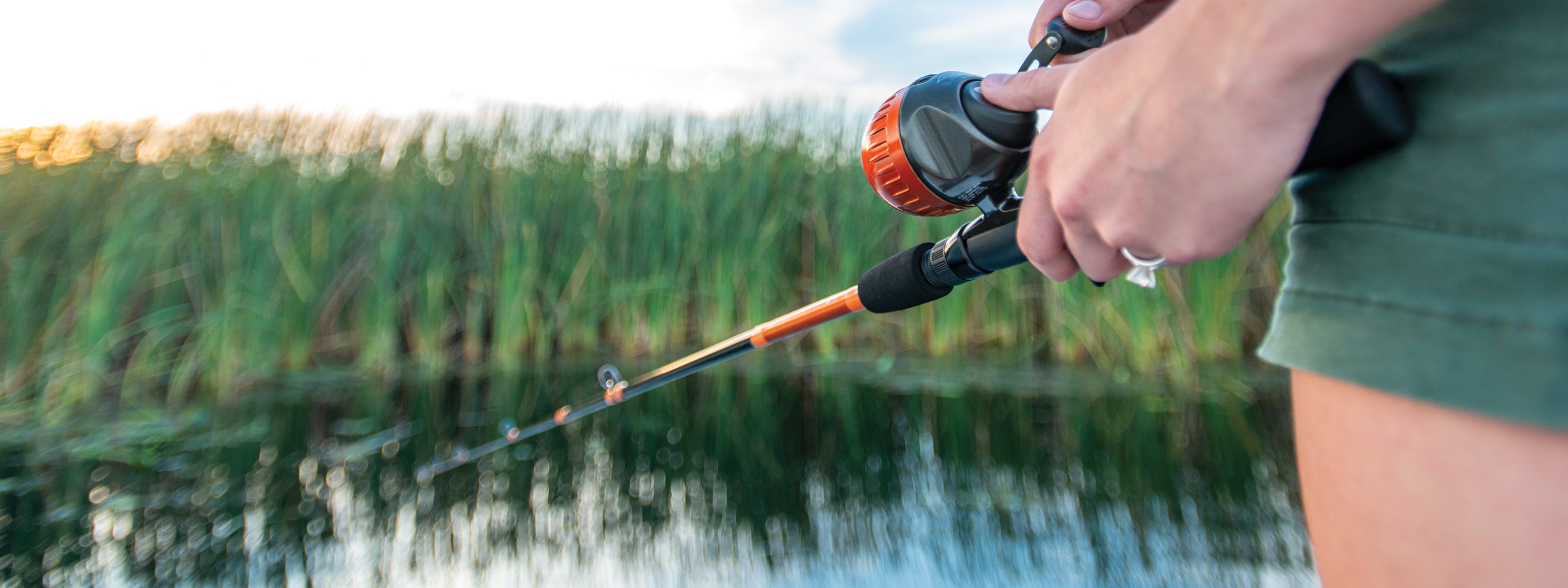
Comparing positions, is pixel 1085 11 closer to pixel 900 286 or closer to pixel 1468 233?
pixel 900 286

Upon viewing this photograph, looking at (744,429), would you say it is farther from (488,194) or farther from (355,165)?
(355,165)

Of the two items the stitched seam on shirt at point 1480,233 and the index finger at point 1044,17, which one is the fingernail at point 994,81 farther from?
the stitched seam on shirt at point 1480,233

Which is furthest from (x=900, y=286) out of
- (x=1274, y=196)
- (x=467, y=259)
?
(x=467, y=259)

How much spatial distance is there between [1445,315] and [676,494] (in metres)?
1.84

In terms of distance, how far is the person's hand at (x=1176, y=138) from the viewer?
400 mm

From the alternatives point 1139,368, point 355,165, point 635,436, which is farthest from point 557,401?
point 1139,368

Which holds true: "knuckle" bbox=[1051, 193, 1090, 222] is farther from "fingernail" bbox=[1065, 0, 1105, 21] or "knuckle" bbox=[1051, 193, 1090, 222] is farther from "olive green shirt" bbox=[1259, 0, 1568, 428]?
"fingernail" bbox=[1065, 0, 1105, 21]

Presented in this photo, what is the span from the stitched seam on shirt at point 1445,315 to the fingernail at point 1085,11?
1.50 feet

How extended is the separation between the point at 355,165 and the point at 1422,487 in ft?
14.8

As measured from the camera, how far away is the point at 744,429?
2727mm

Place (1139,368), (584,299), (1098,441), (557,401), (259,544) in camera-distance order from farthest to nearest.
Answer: (584,299), (1139,368), (557,401), (1098,441), (259,544)

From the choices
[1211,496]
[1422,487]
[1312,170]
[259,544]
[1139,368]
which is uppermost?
[1312,170]

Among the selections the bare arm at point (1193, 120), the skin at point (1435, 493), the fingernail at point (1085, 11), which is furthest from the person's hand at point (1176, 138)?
the fingernail at point (1085, 11)

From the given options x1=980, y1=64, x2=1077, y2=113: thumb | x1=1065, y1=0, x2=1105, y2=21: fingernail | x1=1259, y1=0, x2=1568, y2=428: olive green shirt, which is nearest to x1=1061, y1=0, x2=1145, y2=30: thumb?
x1=1065, y1=0, x2=1105, y2=21: fingernail
